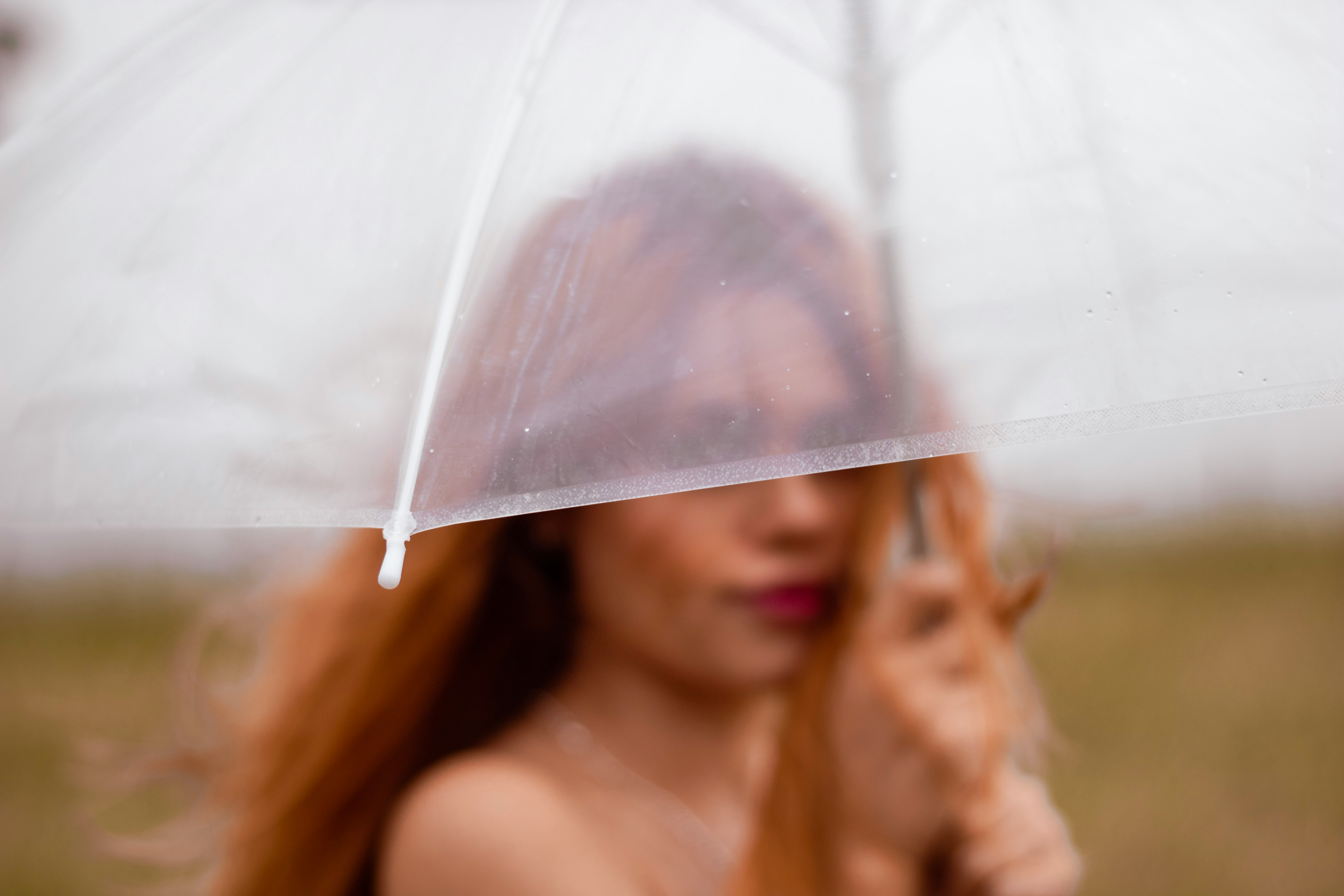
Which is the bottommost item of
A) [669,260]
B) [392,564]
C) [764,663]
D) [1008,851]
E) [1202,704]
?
[1202,704]

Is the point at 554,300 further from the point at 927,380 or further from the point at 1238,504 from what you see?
the point at 1238,504

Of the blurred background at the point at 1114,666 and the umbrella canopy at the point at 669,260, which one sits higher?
the umbrella canopy at the point at 669,260

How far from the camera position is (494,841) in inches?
39.3

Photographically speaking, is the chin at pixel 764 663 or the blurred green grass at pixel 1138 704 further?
the blurred green grass at pixel 1138 704

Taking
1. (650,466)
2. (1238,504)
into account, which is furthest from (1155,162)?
(1238,504)

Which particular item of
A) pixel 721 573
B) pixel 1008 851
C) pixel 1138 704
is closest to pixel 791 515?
pixel 721 573

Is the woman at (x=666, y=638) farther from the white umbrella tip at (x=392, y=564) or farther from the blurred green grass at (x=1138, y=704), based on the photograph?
the blurred green grass at (x=1138, y=704)

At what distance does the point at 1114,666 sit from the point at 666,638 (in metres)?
3.45

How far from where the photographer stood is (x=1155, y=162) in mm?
708

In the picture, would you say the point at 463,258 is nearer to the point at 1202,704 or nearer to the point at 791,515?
the point at 791,515

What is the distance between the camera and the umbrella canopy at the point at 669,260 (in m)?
0.69

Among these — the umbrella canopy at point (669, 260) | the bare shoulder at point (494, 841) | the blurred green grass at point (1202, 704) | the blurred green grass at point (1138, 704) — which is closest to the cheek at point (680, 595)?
the bare shoulder at point (494, 841)

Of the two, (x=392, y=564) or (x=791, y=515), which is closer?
(x=392, y=564)

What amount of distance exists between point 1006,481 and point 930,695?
38 centimetres
